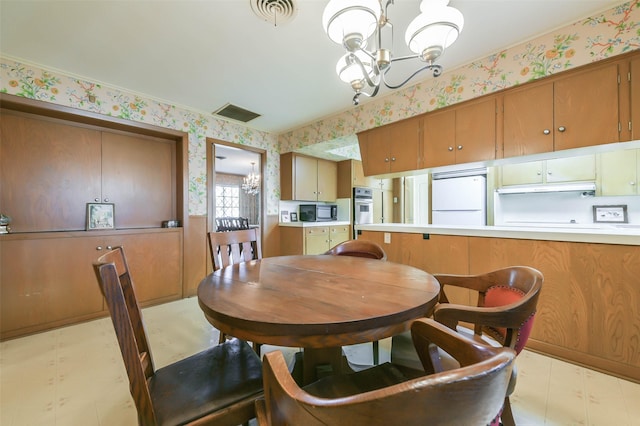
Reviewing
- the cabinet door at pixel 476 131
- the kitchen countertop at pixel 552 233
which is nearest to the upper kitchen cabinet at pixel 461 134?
the cabinet door at pixel 476 131

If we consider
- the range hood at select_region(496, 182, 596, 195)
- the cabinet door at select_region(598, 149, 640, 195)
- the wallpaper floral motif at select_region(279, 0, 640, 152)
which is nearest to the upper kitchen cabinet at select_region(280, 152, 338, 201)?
the wallpaper floral motif at select_region(279, 0, 640, 152)

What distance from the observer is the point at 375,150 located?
10.1 ft

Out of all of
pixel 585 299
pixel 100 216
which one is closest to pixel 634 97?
pixel 585 299

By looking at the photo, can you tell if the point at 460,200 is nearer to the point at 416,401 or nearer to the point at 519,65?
the point at 519,65

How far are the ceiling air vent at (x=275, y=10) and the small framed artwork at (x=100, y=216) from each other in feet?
8.48

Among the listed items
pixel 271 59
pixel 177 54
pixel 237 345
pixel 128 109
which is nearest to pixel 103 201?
pixel 128 109

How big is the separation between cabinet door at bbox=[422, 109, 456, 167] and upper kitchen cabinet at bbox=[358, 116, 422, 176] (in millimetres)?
Result: 85

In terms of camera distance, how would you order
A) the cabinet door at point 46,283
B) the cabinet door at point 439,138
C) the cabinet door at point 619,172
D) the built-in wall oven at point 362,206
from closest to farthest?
1. the cabinet door at point 46,283
2. the cabinet door at point 439,138
3. the cabinet door at point 619,172
4. the built-in wall oven at point 362,206

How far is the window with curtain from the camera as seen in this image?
7.43 m

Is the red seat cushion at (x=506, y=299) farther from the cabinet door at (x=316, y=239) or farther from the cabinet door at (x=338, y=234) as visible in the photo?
the cabinet door at (x=338, y=234)

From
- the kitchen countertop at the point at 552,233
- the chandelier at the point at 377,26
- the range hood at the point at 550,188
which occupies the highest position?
the chandelier at the point at 377,26

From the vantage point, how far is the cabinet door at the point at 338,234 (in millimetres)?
4527

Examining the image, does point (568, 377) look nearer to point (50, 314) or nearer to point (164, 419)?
point (164, 419)

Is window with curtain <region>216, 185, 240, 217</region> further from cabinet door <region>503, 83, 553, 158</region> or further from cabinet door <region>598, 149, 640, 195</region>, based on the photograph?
cabinet door <region>598, 149, 640, 195</region>
